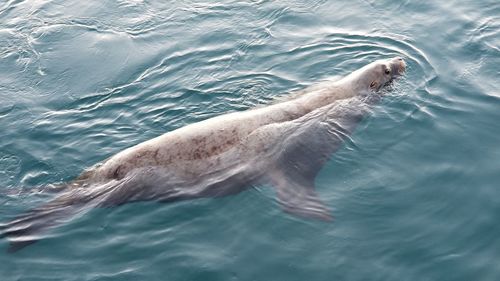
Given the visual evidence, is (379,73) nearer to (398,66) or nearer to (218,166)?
(398,66)

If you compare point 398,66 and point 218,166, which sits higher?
point 398,66

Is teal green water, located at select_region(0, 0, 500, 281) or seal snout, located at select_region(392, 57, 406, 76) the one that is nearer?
teal green water, located at select_region(0, 0, 500, 281)

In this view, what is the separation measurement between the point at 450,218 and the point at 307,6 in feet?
24.5

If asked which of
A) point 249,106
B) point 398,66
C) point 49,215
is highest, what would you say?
point 398,66

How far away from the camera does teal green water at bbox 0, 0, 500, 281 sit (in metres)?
7.50

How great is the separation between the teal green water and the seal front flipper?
0.15 m

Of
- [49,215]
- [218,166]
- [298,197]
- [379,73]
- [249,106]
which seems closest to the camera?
[49,215]

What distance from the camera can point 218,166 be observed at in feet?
28.6

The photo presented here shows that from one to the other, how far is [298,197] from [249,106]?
8.17 feet

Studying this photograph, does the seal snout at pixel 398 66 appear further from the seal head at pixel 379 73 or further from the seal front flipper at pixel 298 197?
the seal front flipper at pixel 298 197

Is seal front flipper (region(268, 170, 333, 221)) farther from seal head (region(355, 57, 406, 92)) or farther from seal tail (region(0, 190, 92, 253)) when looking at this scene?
seal tail (region(0, 190, 92, 253))

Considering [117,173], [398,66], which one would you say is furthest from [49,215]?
[398,66]

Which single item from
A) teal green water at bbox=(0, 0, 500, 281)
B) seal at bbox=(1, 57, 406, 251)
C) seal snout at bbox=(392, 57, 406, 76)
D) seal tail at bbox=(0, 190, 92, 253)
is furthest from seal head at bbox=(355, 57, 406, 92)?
seal tail at bbox=(0, 190, 92, 253)

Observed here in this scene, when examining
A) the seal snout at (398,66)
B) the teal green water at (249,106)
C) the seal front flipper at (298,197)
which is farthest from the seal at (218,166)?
the seal snout at (398,66)
